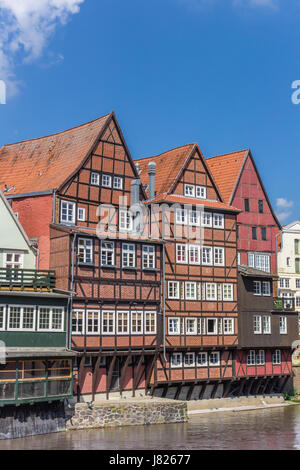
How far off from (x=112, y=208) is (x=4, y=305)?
476 inches

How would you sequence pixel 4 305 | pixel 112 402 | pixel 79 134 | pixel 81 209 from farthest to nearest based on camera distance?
pixel 79 134 → pixel 81 209 → pixel 112 402 → pixel 4 305

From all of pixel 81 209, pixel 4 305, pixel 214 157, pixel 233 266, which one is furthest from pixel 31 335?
pixel 214 157

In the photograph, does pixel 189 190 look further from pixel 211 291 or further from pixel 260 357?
pixel 260 357

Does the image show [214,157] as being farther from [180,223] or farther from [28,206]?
[28,206]

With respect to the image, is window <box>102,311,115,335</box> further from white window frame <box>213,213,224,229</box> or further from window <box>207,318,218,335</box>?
white window frame <box>213,213,224,229</box>

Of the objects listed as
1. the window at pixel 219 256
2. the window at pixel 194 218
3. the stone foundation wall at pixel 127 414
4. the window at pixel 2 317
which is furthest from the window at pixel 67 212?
the stone foundation wall at pixel 127 414

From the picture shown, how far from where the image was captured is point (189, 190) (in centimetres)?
4669

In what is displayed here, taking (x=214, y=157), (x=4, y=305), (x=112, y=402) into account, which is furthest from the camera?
(x=214, y=157)

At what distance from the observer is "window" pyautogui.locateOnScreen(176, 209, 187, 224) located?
147ft

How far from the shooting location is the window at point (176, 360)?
4322 centimetres

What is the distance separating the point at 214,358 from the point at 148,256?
9006 mm

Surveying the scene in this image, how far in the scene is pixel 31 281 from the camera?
124 feet

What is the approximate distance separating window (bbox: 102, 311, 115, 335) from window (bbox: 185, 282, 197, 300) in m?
6.46

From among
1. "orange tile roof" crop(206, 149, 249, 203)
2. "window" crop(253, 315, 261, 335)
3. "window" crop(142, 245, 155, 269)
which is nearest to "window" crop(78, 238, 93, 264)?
"window" crop(142, 245, 155, 269)
